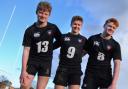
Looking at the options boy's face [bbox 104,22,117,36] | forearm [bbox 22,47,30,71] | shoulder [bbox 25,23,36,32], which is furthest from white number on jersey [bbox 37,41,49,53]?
boy's face [bbox 104,22,117,36]

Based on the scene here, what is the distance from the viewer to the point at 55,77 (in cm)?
1483

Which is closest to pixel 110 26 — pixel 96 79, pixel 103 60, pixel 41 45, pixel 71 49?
pixel 103 60

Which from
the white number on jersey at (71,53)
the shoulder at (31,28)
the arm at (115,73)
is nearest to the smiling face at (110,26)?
the arm at (115,73)

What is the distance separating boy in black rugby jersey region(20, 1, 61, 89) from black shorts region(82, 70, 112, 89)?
1334mm

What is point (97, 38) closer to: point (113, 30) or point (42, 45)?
point (113, 30)

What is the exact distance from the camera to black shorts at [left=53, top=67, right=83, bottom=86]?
1463 cm

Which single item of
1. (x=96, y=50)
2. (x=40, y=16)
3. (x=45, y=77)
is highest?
(x=40, y=16)

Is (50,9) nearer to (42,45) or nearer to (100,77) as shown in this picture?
(42,45)

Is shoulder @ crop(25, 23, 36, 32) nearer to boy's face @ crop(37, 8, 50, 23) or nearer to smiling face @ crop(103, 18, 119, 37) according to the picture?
boy's face @ crop(37, 8, 50, 23)

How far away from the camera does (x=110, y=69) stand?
14.7 metres

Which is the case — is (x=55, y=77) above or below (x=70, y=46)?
below

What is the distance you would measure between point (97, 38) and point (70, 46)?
99 centimetres

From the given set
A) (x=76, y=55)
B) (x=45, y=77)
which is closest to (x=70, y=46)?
(x=76, y=55)

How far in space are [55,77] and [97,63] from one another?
152 centimetres
